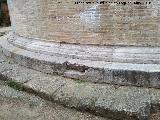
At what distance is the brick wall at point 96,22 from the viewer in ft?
16.9

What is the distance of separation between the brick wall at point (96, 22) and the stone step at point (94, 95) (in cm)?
82

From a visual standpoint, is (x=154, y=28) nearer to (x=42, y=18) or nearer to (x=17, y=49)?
(x=42, y=18)

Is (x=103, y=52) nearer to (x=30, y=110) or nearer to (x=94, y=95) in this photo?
(x=94, y=95)

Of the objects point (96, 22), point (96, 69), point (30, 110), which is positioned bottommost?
point (30, 110)

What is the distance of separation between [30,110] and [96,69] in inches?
51.7

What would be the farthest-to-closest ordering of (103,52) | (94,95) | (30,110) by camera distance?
1. (103,52)
2. (30,110)
3. (94,95)

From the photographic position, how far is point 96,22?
5.52 meters

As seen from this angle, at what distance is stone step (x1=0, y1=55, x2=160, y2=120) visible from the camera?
14.6 ft

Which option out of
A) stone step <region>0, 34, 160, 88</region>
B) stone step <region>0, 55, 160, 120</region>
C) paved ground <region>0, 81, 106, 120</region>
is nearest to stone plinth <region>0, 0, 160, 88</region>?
stone step <region>0, 34, 160, 88</region>

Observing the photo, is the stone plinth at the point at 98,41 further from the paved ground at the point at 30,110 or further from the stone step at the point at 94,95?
the paved ground at the point at 30,110

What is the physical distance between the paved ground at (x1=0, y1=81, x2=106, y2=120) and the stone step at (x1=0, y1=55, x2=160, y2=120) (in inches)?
4.0

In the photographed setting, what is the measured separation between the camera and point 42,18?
634cm

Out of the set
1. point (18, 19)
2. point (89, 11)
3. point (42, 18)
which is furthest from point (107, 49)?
point (18, 19)

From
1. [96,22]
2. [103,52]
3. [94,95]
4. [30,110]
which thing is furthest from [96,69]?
[30,110]
